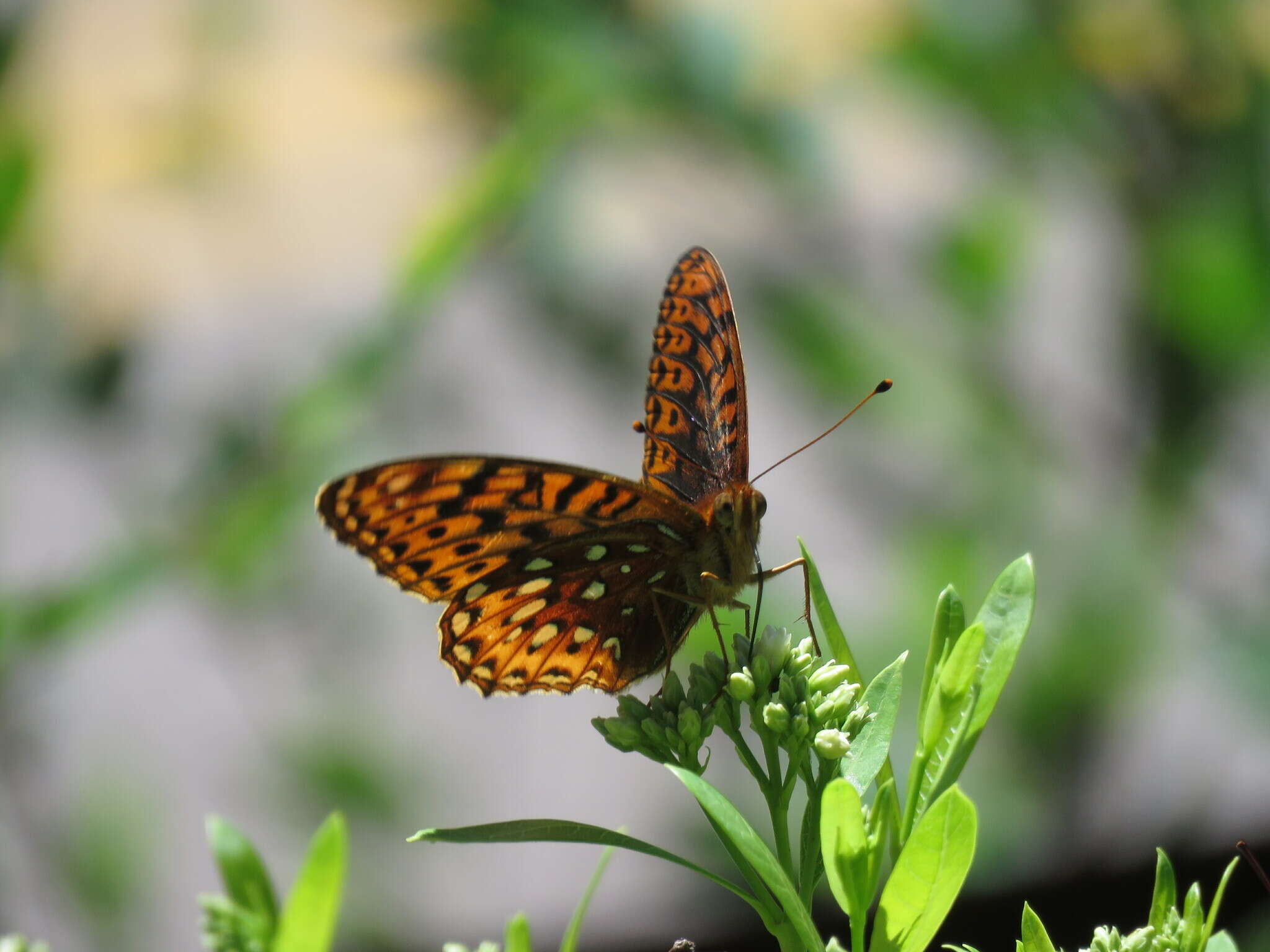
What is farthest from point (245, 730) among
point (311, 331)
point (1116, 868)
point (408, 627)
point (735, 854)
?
point (735, 854)

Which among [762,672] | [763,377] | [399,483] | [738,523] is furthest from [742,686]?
[763,377]

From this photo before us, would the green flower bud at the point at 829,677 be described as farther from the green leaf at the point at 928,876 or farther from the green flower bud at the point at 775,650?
the green leaf at the point at 928,876

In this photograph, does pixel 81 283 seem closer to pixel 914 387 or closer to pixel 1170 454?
pixel 914 387

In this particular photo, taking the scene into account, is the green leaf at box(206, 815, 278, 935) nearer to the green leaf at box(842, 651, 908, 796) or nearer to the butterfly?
the green leaf at box(842, 651, 908, 796)

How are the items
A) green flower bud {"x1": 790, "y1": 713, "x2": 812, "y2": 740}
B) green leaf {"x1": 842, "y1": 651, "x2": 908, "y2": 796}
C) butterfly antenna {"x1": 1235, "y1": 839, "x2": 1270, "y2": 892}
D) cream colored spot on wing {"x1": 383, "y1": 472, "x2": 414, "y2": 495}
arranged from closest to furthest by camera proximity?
butterfly antenna {"x1": 1235, "y1": 839, "x2": 1270, "y2": 892} → green leaf {"x1": 842, "y1": 651, "x2": 908, "y2": 796} → green flower bud {"x1": 790, "y1": 713, "x2": 812, "y2": 740} → cream colored spot on wing {"x1": 383, "y1": 472, "x2": 414, "y2": 495}

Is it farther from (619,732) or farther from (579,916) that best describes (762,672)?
(579,916)

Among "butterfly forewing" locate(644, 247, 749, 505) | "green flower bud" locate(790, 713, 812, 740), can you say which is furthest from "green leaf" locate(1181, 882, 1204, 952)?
"butterfly forewing" locate(644, 247, 749, 505)
